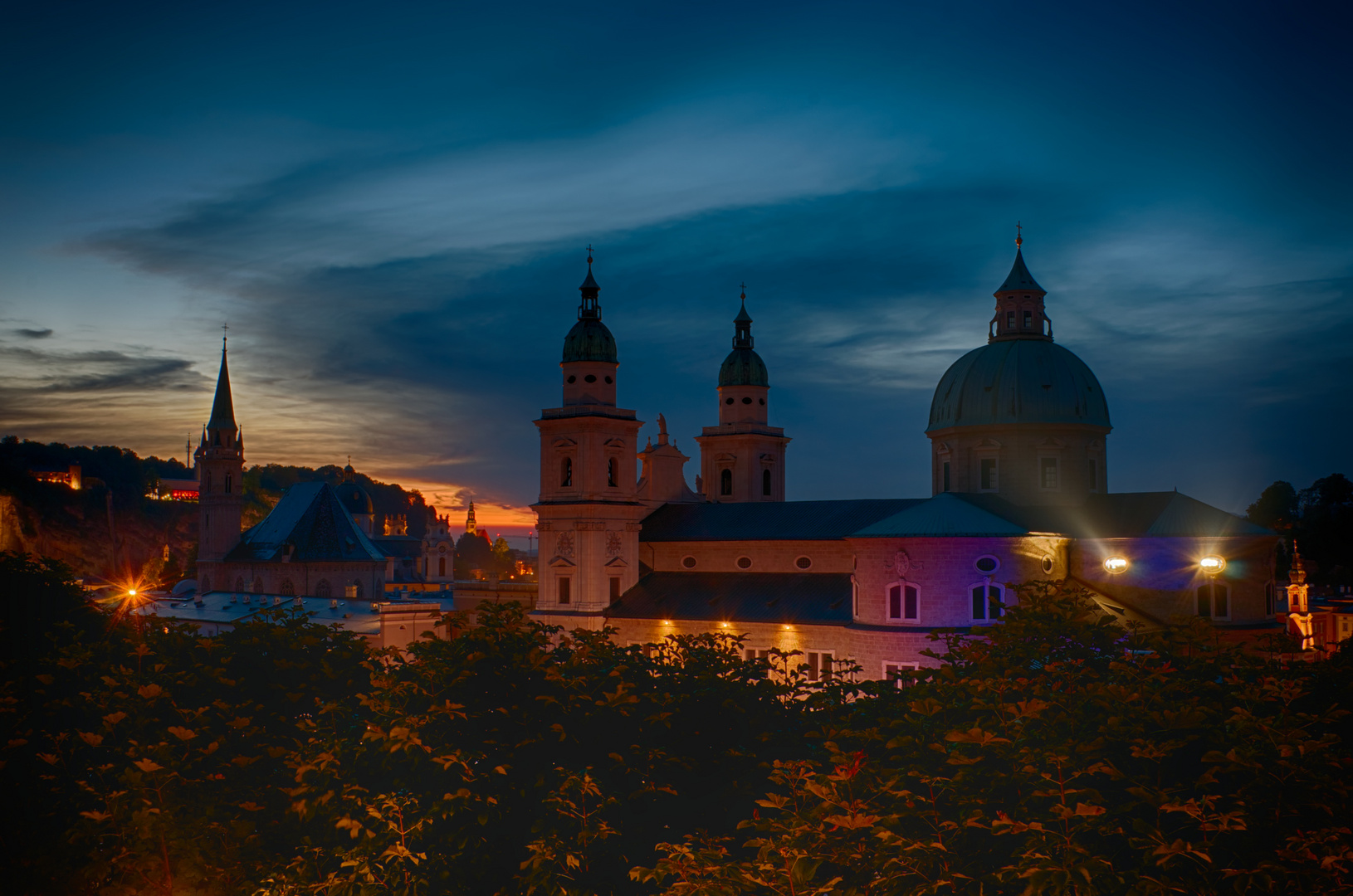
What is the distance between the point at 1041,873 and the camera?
525 inches

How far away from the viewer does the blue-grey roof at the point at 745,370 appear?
81562 millimetres

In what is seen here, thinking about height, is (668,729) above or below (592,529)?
below

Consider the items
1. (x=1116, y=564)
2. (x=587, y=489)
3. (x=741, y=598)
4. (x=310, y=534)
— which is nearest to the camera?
(x=1116, y=564)

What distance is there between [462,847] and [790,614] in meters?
39.3

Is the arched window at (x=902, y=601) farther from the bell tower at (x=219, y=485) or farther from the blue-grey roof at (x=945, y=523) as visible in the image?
the bell tower at (x=219, y=485)

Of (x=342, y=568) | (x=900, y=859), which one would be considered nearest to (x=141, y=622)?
(x=900, y=859)

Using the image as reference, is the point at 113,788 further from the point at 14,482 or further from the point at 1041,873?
the point at 14,482

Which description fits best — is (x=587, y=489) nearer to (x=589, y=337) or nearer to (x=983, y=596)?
(x=589, y=337)

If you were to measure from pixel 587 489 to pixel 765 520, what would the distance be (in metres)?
10.1

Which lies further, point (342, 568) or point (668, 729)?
point (342, 568)

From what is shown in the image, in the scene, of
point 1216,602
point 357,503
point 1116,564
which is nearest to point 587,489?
point 1116,564

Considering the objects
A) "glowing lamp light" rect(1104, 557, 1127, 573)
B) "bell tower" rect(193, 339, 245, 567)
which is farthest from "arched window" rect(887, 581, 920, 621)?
"bell tower" rect(193, 339, 245, 567)

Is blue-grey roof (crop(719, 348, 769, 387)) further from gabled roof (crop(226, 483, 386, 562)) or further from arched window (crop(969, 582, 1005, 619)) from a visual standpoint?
gabled roof (crop(226, 483, 386, 562))

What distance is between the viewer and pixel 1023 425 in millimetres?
56656
